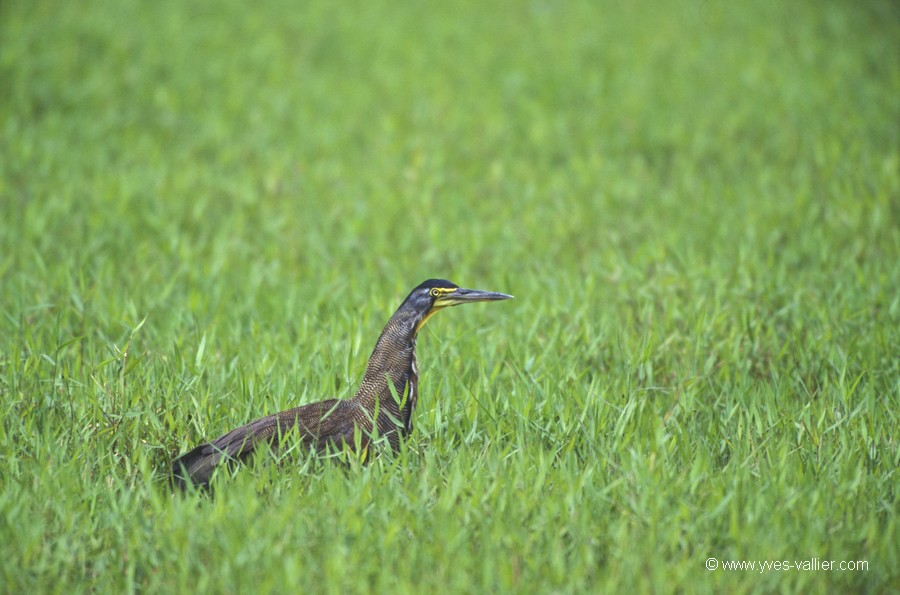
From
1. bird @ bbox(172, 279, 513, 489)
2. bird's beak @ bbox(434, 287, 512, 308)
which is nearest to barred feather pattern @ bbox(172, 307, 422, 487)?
bird @ bbox(172, 279, 513, 489)

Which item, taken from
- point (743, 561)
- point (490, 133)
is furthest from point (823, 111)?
point (743, 561)

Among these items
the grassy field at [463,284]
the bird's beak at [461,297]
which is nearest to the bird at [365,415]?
the bird's beak at [461,297]

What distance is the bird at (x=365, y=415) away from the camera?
4004 mm

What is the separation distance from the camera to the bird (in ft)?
13.1

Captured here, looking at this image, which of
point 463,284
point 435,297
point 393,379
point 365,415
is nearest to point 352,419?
point 365,415

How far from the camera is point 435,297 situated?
4391 mm

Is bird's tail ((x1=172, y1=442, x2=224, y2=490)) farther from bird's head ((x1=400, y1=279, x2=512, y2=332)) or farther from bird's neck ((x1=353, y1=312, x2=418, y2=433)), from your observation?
bird's head ((x1=400, y1=279, x2=512, y2=332))

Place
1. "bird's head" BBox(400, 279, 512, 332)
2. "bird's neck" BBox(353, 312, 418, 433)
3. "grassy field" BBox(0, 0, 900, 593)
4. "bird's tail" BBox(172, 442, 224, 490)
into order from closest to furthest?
"grassy field" BBox(0, 0, 900, 593), "bird's tail" BBox(172, 442, 224, 490), "bird's neck" BBox(353, 312, 418, 433), "bird's head" BBox(400, 279, 512, 332)

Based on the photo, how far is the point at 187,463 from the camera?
4.05 metres

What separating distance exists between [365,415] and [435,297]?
2.01 ft

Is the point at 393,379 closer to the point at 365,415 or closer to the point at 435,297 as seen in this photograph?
the point at 365,415

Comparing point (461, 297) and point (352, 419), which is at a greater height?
point (461, 297)

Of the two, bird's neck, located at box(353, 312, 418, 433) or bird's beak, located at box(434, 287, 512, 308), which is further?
bird's beak, located at box(434, 287, 512, 308)

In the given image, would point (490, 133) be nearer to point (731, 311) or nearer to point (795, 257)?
point (795, 257)
